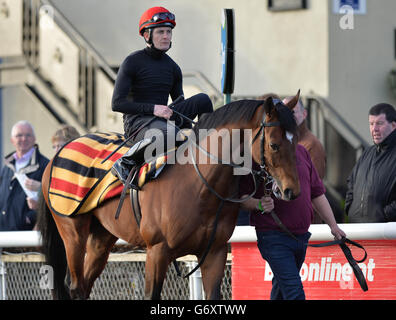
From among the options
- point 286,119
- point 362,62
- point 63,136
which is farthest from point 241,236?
point 362,62

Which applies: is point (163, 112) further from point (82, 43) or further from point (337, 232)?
point (82, 43)

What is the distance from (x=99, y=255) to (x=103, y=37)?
862cm

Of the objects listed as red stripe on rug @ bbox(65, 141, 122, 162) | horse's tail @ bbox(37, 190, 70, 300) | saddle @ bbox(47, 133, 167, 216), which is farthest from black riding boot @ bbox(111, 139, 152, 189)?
horse's tail @ bbox(37, 190, 70, 300)

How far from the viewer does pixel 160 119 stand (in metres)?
5.71

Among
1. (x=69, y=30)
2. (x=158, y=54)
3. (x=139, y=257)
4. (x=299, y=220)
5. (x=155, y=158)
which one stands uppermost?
(x=69, y=30)

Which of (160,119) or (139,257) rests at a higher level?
(160,119)

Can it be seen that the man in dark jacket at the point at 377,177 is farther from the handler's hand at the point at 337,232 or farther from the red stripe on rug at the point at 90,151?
the red stripe on rug at the point at 90,151

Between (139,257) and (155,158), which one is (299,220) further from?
(139,257)

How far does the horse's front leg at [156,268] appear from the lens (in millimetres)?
5285

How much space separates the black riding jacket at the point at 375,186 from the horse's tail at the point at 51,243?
8.05ft

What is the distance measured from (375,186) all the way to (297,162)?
115 cm
